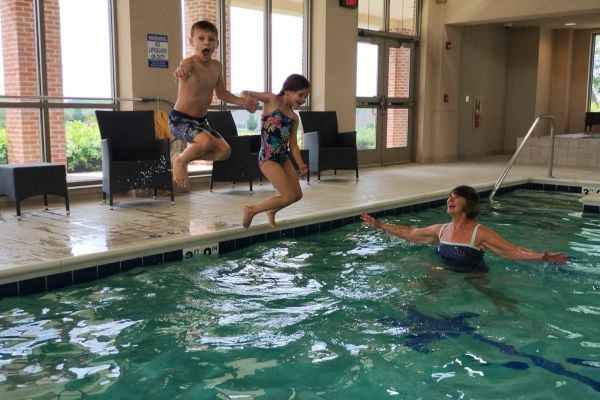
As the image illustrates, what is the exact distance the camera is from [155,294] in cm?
411

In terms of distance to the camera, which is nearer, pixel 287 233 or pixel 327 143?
pixel 287 233

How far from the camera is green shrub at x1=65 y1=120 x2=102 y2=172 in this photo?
7.46m

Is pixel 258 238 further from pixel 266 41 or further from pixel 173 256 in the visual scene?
pixel 266 41

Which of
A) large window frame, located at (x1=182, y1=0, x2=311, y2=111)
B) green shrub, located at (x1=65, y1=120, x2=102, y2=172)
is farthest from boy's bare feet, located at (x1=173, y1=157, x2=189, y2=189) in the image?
large window frame, located at (x1=182, y1=0, x2=311, y2=111)

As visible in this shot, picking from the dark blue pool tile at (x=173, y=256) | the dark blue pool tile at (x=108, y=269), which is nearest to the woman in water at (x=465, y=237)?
the dark blue pool tile at (x=173, y=256)

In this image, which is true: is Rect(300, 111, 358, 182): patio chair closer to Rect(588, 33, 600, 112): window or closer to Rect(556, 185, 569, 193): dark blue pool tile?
Rect(556, 185, 569, 193): dark blue pool tile

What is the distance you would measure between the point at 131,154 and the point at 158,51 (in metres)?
1.50

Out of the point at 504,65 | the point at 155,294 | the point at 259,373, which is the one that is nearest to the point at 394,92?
the point at 504,65

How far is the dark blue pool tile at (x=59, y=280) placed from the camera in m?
4.11

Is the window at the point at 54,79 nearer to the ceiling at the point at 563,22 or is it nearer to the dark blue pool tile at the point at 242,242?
the dark blue pool tile at the point at 242,242

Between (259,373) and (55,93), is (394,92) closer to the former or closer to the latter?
(55,93)

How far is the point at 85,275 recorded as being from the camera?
14.2 feet

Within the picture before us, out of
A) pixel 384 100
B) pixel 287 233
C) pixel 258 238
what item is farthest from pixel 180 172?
pixel 384 100

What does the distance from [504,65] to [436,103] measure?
139 inches
